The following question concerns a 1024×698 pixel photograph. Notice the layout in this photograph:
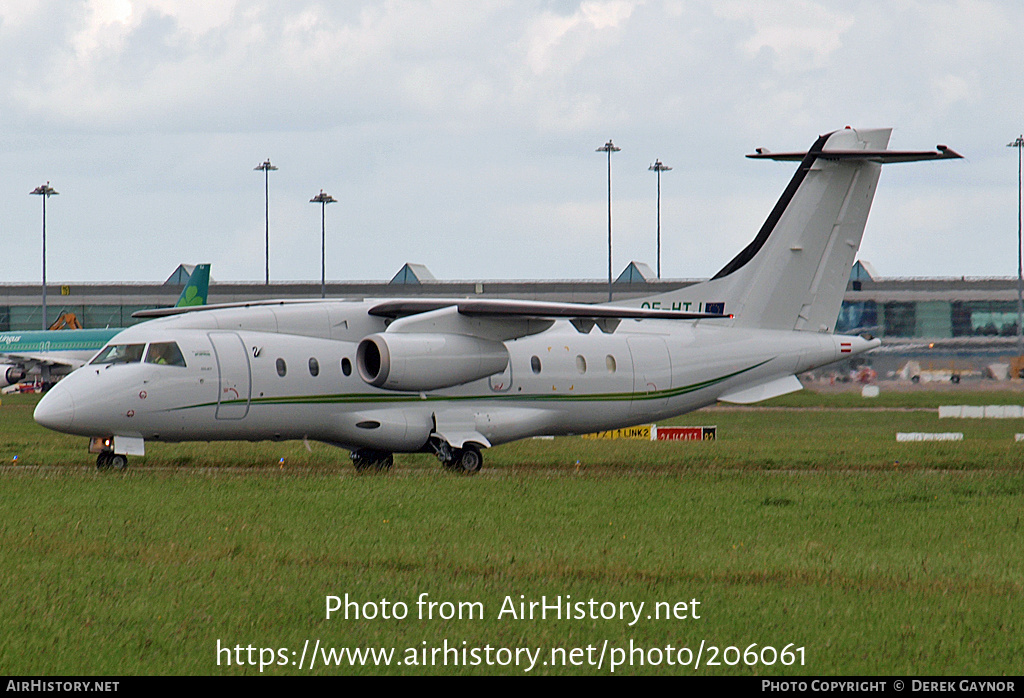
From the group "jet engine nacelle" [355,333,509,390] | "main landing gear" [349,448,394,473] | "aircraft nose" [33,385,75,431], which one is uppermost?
"jet engine nacelle" [355,333,509,390]

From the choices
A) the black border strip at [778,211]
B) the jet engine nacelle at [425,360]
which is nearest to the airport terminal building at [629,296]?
the black border strip at [778,211]

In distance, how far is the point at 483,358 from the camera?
2478cm

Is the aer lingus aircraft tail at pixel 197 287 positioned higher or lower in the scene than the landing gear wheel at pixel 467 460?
higher

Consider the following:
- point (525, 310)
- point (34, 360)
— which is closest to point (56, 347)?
point (34, 360)

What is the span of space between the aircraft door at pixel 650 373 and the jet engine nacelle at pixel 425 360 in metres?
3.42

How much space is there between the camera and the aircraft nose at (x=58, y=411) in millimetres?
21797

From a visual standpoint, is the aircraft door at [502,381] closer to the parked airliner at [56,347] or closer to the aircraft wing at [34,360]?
the parked airliner at [56,347]

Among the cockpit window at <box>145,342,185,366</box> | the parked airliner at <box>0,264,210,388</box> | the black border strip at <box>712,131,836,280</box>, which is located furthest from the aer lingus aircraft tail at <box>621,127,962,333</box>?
the parked airliner at <box>0,264,210,388</box>

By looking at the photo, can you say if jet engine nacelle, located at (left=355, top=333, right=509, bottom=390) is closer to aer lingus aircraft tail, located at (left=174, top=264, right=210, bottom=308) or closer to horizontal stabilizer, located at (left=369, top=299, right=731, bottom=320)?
horizontal stabilizer, located at (left=369, top=299, right=731, bottom=320)

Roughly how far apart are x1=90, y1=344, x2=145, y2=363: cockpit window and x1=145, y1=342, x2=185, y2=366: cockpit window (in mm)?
211

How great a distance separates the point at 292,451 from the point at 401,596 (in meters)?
19.1

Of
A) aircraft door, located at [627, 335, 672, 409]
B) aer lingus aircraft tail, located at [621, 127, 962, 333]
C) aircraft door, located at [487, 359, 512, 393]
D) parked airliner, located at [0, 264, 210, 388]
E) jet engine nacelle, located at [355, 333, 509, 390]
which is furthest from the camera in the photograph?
parked airliner, located at [0, 264, 210, 388]

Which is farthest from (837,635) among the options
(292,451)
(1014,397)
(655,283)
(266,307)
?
(655,283)

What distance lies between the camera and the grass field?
32.3 ft
